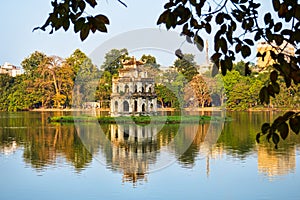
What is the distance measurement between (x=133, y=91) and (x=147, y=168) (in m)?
9.60

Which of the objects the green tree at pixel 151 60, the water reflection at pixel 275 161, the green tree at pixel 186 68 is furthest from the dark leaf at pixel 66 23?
the green tree at pixel 151 60

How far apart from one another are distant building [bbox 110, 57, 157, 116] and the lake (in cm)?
568

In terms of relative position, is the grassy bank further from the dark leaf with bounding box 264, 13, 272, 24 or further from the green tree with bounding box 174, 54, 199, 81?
the dark leaf with bounding box 264, 13, 272, 24

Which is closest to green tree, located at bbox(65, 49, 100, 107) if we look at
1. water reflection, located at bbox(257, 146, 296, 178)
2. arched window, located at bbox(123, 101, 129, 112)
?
arched window, located at bbox(123, 101, 129, 112)

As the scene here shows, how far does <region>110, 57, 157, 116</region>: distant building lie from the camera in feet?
53.9

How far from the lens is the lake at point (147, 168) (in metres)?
5.41

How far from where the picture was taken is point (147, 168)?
22.7ft

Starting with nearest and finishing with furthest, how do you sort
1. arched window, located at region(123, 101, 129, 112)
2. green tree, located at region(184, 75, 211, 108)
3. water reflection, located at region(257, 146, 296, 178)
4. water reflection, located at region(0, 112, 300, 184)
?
water reflection, located at region(257, 146, 296, 178)
water reflection, located at region(0, 112, 300, 184)
arched window, located at region(123, 101, 129, 112)
green tree, located at region(184, 75, 211, 108)

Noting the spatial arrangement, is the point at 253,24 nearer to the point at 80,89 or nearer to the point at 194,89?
the point at 194,89

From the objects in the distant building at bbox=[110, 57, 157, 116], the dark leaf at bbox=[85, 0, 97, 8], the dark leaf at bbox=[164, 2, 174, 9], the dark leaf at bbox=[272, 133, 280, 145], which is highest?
the distant building at bbox=[110, 57, 157, 116]

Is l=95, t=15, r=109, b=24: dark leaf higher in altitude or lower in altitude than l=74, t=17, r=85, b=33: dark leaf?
higher

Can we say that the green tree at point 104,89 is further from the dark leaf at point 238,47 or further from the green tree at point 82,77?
the dark leaf at point 238,47

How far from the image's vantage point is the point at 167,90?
81.8ft

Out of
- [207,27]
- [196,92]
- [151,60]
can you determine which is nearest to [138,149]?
[207,27]
